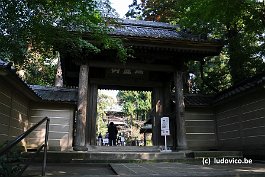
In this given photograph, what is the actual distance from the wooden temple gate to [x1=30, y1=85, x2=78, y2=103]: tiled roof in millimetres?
804

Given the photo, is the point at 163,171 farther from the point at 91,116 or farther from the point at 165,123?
the point at 91,116

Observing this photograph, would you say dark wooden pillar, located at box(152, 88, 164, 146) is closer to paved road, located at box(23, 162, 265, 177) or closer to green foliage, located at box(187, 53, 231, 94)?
green foliage, located at box(187, 53, 231, 94)

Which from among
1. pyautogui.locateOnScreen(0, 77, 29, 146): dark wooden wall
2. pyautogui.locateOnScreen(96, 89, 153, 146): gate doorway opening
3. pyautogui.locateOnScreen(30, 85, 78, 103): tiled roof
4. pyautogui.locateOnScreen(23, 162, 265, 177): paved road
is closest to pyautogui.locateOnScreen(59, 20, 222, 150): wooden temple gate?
pyautogui.locateOnScreen(30, 85, 78, 103): tiled roof

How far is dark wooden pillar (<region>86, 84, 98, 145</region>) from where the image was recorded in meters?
11.9

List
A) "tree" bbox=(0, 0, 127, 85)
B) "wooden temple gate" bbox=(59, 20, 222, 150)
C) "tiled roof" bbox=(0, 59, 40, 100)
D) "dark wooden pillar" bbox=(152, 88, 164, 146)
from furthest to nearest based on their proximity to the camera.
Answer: "dark wooden pillar" bbox=(152, 88, 164, 146)
"wooden temple gate" bbox=(59, 20, 222, 150)
"tiled roof" bbox=(0, 59, 40, 100)
"tree" bbox=(0, 0, 127, 85)

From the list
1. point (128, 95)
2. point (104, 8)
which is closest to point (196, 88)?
point (104, 8)

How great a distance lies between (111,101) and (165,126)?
2542 cm

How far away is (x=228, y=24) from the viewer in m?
14.7

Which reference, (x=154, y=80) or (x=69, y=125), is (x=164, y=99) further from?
(x=69, y=125)

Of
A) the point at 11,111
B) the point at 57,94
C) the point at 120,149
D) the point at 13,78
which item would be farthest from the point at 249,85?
the point at 11,111

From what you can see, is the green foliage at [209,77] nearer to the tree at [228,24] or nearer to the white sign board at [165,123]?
the tree at [228,24]

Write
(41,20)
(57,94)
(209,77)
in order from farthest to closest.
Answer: (209,77), (57,94), (41,20)

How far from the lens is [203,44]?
10789mm

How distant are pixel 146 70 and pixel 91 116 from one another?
3.30 meters
